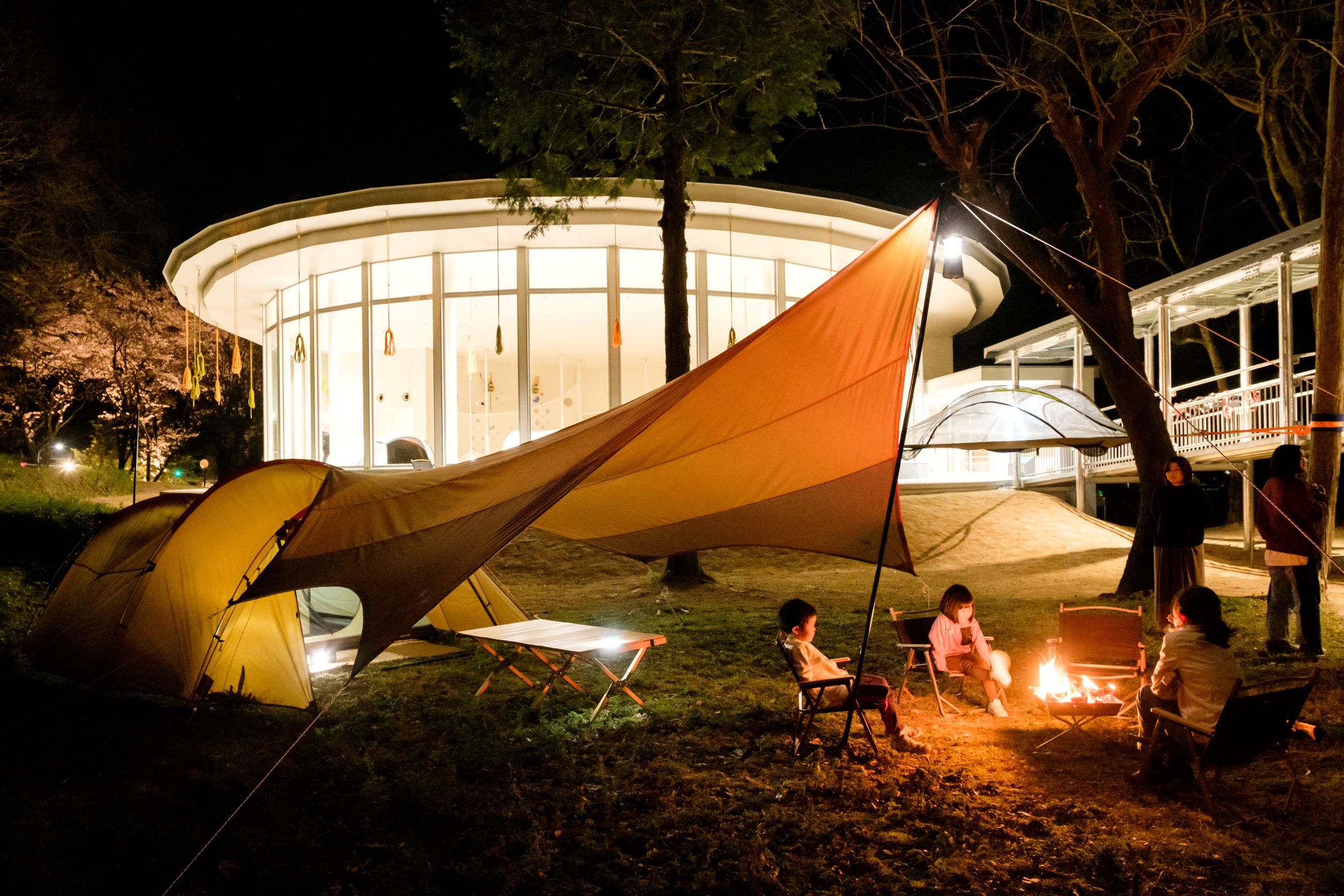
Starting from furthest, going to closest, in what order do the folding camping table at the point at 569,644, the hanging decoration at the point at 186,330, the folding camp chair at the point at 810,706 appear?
the hanging decoration at the point at 186,330
the folding camping table at the point at 569,644
the folding camp chair at the point at 810,706

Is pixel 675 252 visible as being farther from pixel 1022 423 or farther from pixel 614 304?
pixel 614 304

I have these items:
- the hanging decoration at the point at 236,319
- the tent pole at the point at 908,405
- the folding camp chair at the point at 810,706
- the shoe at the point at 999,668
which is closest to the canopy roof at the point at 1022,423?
the shoe at the point at 999,668

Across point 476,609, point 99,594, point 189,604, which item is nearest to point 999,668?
point 476,609

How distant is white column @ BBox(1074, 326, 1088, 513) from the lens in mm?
15906

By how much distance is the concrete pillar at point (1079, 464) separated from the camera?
52.2ft

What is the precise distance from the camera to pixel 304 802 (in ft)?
12.5

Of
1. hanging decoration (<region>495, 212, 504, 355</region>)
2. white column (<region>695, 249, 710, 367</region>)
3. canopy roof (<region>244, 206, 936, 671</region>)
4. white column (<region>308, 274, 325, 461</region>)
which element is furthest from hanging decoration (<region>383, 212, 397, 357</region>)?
canopy roof (<region>244, 206, 936, 671</region>)

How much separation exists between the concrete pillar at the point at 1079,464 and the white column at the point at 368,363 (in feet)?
43.5

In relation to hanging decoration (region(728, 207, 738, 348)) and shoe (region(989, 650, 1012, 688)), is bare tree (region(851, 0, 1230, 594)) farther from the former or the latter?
hanging decoration (region(728, 207, 738, 348))

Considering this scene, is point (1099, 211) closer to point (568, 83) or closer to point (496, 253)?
point (568, 83)

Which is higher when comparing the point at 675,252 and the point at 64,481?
the point at 675,252

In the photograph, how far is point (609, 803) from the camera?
370 centimetres

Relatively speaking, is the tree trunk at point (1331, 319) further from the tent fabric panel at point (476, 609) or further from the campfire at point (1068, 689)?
the tent fabric panel at point (476, 609)

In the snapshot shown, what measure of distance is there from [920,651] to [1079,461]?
39.3 feet
